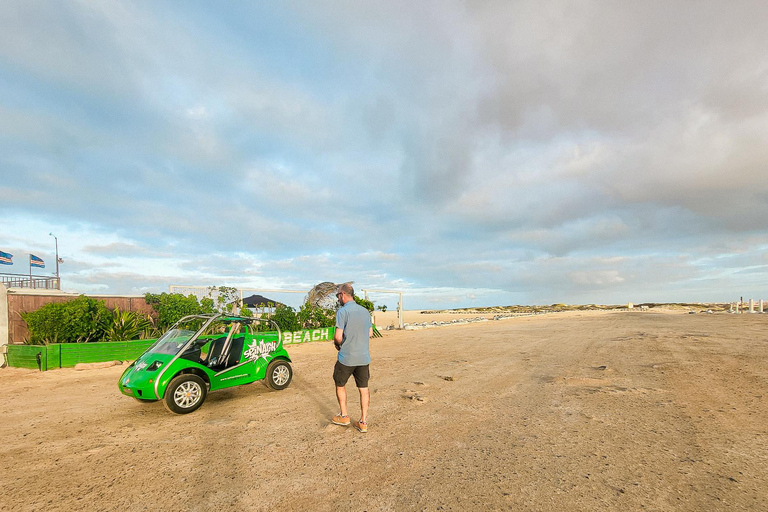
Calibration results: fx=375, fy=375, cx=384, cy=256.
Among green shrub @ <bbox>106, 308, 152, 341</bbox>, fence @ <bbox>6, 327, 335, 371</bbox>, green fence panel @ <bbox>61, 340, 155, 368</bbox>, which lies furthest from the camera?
green shrub @ <bbox>106, 308, 152, 341</bbox>

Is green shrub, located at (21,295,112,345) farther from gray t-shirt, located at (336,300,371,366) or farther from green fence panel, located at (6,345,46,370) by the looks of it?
gray t-shirt, located at (336,300,371,366)

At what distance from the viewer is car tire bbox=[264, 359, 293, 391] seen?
7.97 meters

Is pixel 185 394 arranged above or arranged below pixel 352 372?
below

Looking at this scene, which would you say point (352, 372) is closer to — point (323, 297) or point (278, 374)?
point (278, 374)

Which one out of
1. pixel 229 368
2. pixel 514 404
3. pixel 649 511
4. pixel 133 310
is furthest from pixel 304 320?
pixel 649 511

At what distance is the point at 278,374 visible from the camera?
8.12 m

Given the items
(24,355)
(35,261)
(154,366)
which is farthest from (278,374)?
(35,261)

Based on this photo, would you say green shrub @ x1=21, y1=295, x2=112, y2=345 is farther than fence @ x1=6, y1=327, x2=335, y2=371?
Yes

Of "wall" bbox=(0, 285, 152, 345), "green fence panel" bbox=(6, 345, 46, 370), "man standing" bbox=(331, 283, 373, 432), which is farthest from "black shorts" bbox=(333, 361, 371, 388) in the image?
"wall" bbox=(0, 285, 152, 345)

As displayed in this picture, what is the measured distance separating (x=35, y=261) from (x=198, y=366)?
42080 mm

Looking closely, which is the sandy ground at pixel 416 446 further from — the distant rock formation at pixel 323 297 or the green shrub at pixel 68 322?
the distant rock formation at pixel 323 297

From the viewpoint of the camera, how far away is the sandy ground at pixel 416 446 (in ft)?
12.1

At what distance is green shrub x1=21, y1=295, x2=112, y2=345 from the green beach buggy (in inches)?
302

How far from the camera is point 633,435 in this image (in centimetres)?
522
